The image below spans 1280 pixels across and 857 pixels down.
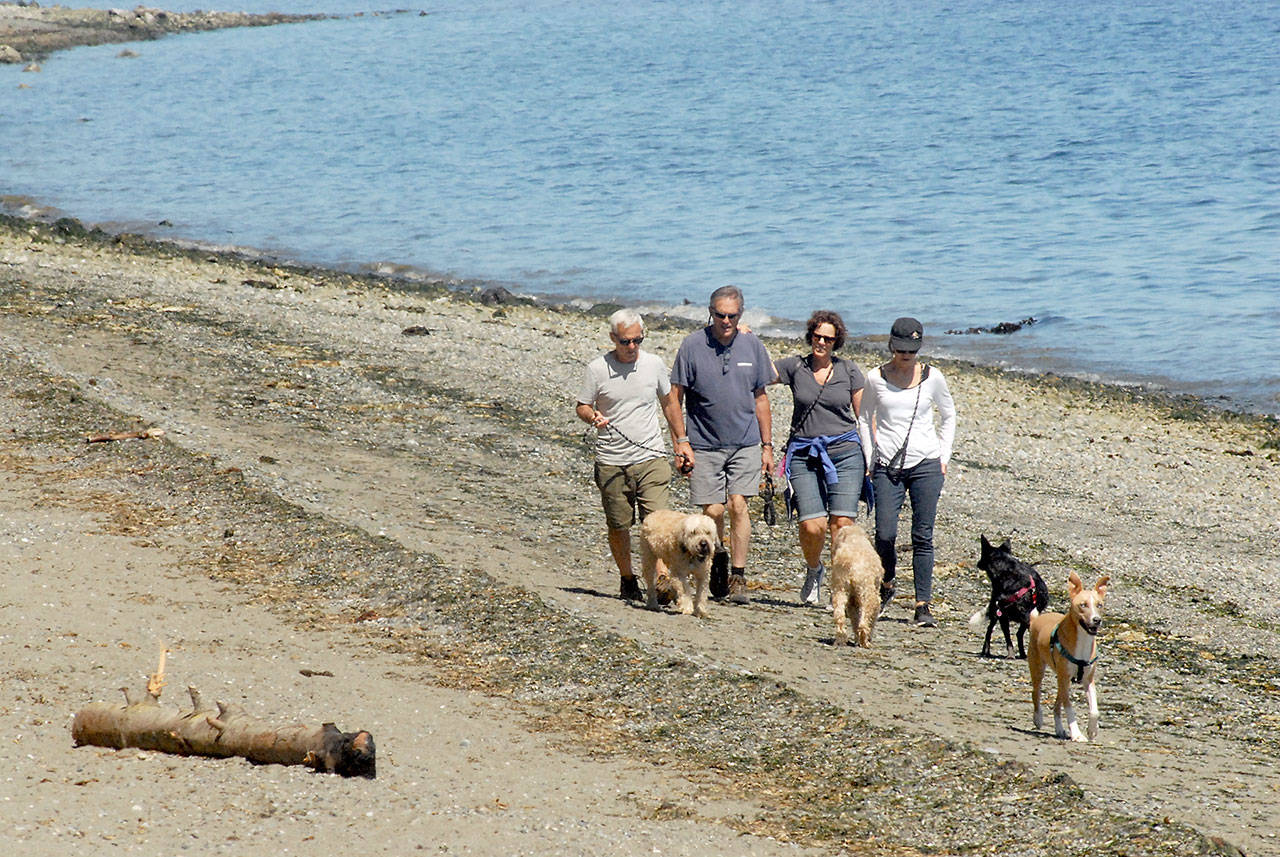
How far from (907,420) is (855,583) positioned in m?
1.33

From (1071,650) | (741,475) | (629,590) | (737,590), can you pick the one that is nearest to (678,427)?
(741,475)

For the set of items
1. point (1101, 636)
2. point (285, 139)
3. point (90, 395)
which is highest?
point (285, 139)

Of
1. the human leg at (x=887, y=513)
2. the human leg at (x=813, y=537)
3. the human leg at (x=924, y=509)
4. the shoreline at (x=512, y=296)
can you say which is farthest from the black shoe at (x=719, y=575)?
the shoreline at (x=512, y=296)

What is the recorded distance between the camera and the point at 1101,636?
10258 millimetres

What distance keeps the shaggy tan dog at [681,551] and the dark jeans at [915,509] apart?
4.50 ft

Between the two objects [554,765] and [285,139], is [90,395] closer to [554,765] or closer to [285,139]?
[554,765]

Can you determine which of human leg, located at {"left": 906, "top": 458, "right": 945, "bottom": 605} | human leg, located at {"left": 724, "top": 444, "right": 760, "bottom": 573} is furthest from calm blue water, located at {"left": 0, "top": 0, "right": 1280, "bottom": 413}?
human leg, located at {"left": 724, "top": 444, "right": 760, "bottom": 573}

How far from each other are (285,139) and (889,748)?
174ft

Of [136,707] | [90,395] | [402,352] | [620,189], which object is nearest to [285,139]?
[620,189]

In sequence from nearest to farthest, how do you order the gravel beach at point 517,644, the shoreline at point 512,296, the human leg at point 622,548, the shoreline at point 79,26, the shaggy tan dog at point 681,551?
the gravel beach at point 517,644, the shaggy tan dog at point 681,551, the human leg at point 622,548, the shoreline at point 512,296, the shoreline at point 79,26

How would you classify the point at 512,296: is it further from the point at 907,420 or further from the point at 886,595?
the point at 907,420

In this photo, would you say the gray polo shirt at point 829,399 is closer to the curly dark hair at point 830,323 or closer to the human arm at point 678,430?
the curly dark hair at point 830,323

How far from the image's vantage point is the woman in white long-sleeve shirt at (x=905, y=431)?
941 centimetres

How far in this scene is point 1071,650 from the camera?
7.17 m
